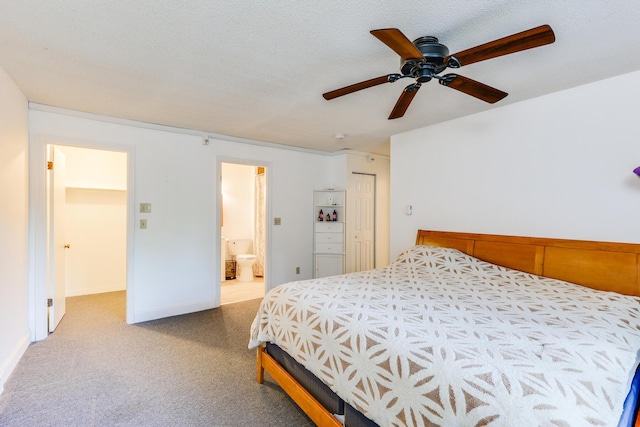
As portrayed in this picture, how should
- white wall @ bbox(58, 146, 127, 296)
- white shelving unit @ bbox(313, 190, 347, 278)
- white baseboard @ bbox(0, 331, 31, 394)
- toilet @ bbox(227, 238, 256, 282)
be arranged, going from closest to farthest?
1. white baseboard @ bbox(0, 331, 31, 394)
2. white wall @ bbox(58, 146, 127, 296)
3. white shelving unit @ bbox(313, 190, 347, 278)
4. toilet @ bbox(227, 238, 256, 282)

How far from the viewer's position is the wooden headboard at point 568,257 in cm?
208

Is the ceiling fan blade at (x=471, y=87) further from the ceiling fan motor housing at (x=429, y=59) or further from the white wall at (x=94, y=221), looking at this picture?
the white wall at (x=94, y=221)

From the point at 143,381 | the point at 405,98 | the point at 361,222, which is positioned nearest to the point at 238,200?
the point at 361,222

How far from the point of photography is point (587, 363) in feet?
3.52

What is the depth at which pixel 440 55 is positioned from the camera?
163 cm

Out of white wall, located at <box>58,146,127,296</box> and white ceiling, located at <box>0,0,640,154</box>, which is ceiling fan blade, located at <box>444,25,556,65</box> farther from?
white wall, located at <box>58,146,127,296</box>

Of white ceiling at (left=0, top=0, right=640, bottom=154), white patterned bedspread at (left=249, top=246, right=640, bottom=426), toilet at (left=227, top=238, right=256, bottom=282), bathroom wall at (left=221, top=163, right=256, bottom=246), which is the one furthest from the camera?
bathroom wall at (left=221, top=163, right=256, bottom=246)

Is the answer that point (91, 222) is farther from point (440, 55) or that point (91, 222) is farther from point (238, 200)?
point (440, 55)

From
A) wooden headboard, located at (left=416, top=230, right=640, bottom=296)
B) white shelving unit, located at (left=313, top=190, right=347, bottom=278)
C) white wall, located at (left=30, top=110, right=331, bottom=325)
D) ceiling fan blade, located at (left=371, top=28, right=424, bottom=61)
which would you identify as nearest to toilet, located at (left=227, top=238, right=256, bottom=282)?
white wall, located at (left=30, top=110, right=331, bottom=325)

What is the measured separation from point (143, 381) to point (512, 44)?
3.06m

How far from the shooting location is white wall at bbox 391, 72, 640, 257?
2176 millimetres

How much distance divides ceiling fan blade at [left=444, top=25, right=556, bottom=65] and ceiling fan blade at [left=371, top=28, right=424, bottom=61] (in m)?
0.26

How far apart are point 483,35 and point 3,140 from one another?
3.26 metres

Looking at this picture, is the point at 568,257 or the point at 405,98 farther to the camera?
the point at 568,257
